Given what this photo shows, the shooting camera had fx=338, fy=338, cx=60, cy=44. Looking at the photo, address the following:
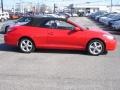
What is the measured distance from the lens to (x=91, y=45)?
12.8 metres

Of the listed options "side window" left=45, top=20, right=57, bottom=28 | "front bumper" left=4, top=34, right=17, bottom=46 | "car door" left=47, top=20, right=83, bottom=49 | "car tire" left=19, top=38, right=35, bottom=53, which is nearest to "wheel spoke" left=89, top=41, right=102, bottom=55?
"car door" left=47, top=20, right=83, bottom=49

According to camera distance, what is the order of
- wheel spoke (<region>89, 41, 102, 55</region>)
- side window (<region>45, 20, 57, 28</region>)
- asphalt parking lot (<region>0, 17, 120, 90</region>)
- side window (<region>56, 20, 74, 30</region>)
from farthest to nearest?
1. side window (<region>45, 20, 57, 28</region>)
2. side window (<region>56, 20, 74, 30</region>)
3. wheel spoke (<region>89, 41, 102, 55</region>)
4. asphalt parking lot (<region>0, 17, 120, 90</region>)

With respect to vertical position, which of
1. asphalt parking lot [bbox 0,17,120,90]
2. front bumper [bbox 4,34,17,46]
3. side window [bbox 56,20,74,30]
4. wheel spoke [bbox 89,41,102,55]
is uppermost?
side window [bbox 56,20,74,30]

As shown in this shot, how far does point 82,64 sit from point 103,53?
9.45 feet

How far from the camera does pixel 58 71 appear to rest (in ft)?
30.3

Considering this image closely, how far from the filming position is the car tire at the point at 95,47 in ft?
41.9

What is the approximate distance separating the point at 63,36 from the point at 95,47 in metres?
1.28

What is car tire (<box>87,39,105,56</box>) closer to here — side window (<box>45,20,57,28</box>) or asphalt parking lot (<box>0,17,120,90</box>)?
asphalt parking lot (<box>0,17,120,90</box>)

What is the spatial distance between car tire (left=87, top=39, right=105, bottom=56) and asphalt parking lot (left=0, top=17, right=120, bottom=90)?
318 millimetres

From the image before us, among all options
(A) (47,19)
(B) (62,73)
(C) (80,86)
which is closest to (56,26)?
(A) (47,19)

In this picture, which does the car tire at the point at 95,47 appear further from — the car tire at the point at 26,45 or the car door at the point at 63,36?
the car tire at the point at 26,45

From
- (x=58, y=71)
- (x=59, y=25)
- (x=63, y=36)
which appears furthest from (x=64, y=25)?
(x=58, y=71)

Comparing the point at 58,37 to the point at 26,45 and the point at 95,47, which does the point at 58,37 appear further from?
the point at 95,47

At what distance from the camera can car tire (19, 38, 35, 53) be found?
514 inches
